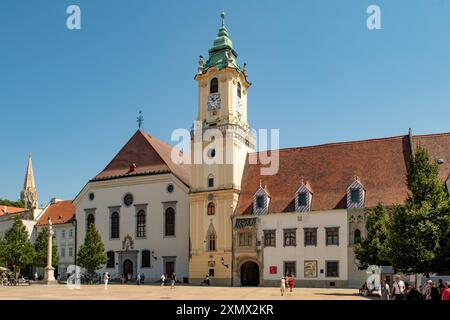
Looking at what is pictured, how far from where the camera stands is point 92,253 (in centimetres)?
5209

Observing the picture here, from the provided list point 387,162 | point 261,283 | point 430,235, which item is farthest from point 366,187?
point 430,235

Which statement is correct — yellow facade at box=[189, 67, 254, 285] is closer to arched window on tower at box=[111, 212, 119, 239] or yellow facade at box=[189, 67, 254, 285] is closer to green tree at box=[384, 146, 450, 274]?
arched window on tower at box=[111, 212, 119, 239]

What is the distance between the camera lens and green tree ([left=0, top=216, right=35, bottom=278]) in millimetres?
57575

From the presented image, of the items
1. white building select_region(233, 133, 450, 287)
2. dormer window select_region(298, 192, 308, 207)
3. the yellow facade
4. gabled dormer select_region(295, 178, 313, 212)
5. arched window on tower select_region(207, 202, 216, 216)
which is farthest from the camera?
arched window on tower select_region(207, 202, 216, 216)

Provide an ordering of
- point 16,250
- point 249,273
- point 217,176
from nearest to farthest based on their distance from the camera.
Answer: point 249,273
point 217,176
point 16,250

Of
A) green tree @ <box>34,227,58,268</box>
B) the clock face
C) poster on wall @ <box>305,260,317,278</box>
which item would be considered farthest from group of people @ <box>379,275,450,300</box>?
green tree @ <box>34,227,58,268</box>

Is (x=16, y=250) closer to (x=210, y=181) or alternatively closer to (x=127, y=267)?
(x=127, y=267)

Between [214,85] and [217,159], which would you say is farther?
[214,85]

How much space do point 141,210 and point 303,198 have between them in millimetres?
17951

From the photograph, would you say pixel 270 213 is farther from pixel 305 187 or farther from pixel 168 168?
pixel 168 168

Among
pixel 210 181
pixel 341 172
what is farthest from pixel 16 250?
pixel 341 172
